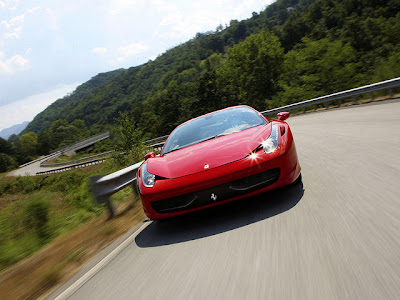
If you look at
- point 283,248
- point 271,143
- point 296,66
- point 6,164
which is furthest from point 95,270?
point 6,164

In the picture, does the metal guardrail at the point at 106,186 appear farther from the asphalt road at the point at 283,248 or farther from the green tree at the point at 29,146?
the green tree at the point at 29,146

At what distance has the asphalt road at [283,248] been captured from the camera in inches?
89.0

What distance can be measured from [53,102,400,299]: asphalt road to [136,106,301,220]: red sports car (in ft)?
1.01

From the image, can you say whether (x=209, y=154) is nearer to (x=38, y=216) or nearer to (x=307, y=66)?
(x=38, y=216)

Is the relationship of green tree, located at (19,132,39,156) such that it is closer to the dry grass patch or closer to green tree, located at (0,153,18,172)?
green tree, located at (0,153,18,172)

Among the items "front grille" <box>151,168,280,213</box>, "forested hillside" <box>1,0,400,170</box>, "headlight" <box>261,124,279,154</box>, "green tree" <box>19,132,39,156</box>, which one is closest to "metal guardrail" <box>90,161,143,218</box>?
"front grille" <box>151,168,280,213</box>

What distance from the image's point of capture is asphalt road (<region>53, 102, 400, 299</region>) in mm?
2260

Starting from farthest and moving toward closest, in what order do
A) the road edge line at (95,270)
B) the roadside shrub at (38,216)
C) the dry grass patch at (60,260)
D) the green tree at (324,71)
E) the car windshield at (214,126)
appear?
1. the green tree at (324,71)
2. the roadside shrub at (38,216)
3. the car windshield at (214,126)
4. the dry grass patch at (60,260)
5. the road edge line at (95,270)

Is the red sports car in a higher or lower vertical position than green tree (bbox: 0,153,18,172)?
higher

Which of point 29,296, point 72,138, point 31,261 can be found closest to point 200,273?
point 29,296

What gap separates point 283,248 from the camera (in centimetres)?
290

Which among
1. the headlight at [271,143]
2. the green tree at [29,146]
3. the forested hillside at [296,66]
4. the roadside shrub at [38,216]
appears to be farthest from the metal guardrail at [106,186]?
the green tree at [29,146]

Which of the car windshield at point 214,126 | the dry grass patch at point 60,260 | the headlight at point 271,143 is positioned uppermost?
the car windshield at point 214,126

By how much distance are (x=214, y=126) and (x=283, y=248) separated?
2613 mm
